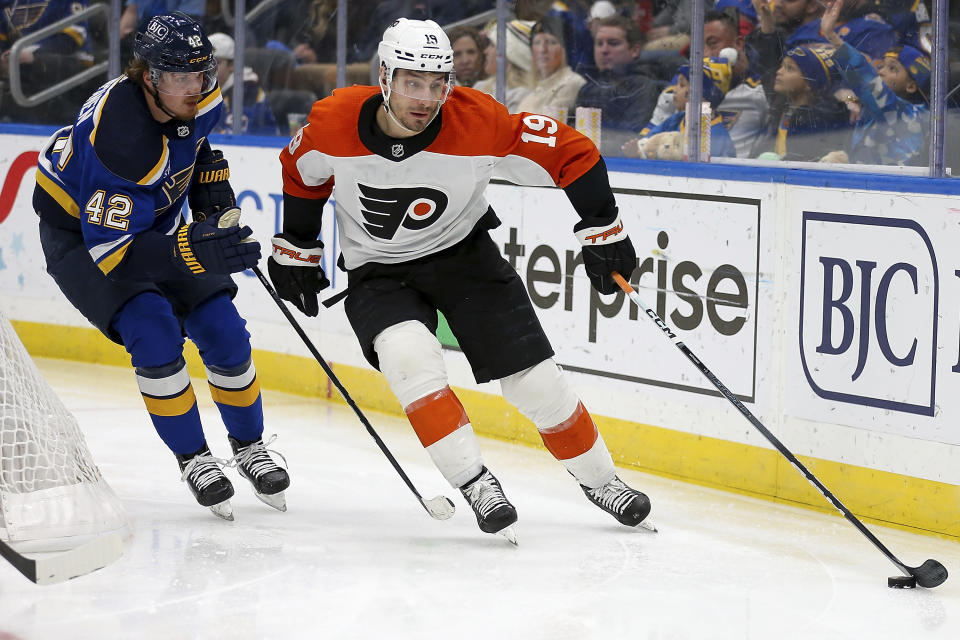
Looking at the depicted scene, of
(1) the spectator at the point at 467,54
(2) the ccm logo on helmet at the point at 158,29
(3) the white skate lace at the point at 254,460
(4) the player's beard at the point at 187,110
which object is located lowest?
(3) the white skate lace at the point at 254,460

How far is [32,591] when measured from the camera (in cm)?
286

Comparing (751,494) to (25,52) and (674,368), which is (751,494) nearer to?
(674,368)

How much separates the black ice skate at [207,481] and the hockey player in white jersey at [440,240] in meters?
0.46

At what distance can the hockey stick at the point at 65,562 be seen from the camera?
246 cm

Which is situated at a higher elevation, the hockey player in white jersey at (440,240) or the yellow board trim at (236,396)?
the hockey player in white jersey at (440,240)

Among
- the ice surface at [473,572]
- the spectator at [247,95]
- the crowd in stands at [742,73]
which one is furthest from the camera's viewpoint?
the spectator at [247,95]

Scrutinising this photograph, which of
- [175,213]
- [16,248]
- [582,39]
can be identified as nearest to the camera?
[175,213]

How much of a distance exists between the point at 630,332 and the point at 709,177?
524 millimetres

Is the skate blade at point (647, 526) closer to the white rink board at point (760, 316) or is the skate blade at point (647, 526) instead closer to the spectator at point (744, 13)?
the white rink board at point (760, 316)

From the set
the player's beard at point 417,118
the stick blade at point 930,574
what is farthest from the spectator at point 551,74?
the stick blade at point 930,574

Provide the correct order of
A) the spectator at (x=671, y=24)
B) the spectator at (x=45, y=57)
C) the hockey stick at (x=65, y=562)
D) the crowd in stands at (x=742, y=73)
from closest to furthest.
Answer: the hockey stick at (x=65, y=562) < the crowd in stands at (x=742, y=73) < the spectator at (x=671, y=24) < the spectator at (x=45, y=57)

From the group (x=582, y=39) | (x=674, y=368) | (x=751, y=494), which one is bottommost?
(x=751, y=494)

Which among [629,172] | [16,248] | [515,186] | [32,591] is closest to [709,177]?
[629,172]

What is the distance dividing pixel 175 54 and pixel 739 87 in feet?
5.48
